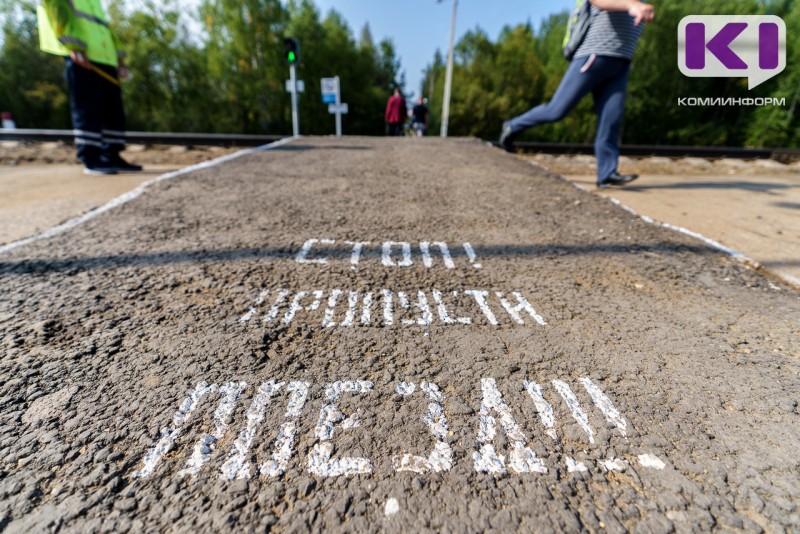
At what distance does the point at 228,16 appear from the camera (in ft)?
86.8

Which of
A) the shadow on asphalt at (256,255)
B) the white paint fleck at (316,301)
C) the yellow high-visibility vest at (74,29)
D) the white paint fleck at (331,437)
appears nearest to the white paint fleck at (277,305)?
the white paint fleck at (316,301)

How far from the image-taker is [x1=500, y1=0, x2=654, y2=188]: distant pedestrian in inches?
166

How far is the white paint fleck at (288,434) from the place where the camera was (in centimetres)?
95

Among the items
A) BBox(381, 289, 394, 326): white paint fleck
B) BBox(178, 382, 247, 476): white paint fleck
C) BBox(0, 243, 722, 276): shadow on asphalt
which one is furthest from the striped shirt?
BBox(178, 382, 247, 476): white paint fleck

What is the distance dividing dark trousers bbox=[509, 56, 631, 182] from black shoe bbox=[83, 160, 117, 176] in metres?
5.86

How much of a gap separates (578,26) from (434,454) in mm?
5181

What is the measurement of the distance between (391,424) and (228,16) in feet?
107

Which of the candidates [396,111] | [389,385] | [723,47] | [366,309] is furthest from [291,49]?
[389,385]

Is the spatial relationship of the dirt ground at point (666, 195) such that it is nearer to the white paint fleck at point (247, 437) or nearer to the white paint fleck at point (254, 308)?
the white paint fleck at point (254, 308)

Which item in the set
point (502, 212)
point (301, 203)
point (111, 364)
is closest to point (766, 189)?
point (502, 212)

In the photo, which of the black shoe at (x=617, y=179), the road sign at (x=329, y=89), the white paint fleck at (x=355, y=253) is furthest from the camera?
the road sign at (x=329, y=89)

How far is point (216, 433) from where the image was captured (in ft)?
3.41

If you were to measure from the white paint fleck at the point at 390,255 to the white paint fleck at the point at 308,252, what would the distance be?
325mm

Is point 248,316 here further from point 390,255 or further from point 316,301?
point 390,255
